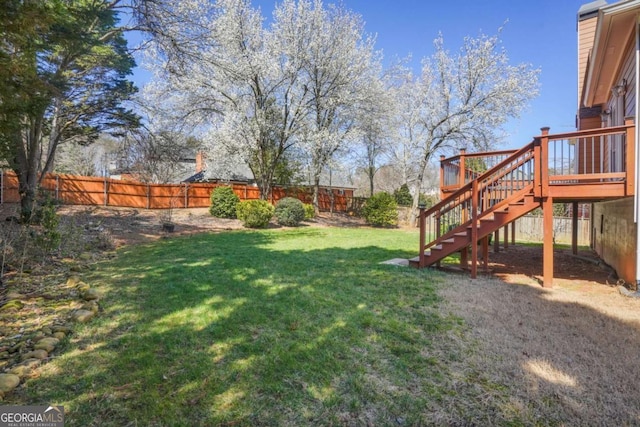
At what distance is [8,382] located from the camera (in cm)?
225

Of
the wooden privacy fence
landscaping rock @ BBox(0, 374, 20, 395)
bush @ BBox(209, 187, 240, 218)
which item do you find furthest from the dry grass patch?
the wooden privacy fence

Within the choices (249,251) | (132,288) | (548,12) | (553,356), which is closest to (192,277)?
(132,288)

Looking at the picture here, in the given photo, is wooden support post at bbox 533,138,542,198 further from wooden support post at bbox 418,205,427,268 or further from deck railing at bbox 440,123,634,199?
wooden support post at bbox 418,205,427,268

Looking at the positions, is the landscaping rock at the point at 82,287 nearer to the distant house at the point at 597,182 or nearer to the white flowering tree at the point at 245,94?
the distant house at the point at 597,182

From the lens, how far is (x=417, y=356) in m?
2.84

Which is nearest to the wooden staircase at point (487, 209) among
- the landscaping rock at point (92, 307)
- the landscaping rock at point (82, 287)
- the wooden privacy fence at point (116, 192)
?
the landscaping rock at point (92, 307)

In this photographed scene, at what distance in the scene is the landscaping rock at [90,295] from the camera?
3.98 metres

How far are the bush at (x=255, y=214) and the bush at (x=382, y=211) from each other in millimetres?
6274

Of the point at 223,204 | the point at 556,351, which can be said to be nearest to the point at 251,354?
the point at 556,351

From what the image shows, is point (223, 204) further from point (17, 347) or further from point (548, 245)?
point (548, 245)

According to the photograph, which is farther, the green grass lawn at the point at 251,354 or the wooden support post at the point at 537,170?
the wooden support post at the point at 537,170

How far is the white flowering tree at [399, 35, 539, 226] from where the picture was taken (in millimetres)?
16281

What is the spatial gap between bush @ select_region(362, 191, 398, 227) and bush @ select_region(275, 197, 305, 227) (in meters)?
4.42

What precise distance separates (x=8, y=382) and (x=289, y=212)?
1289cm
